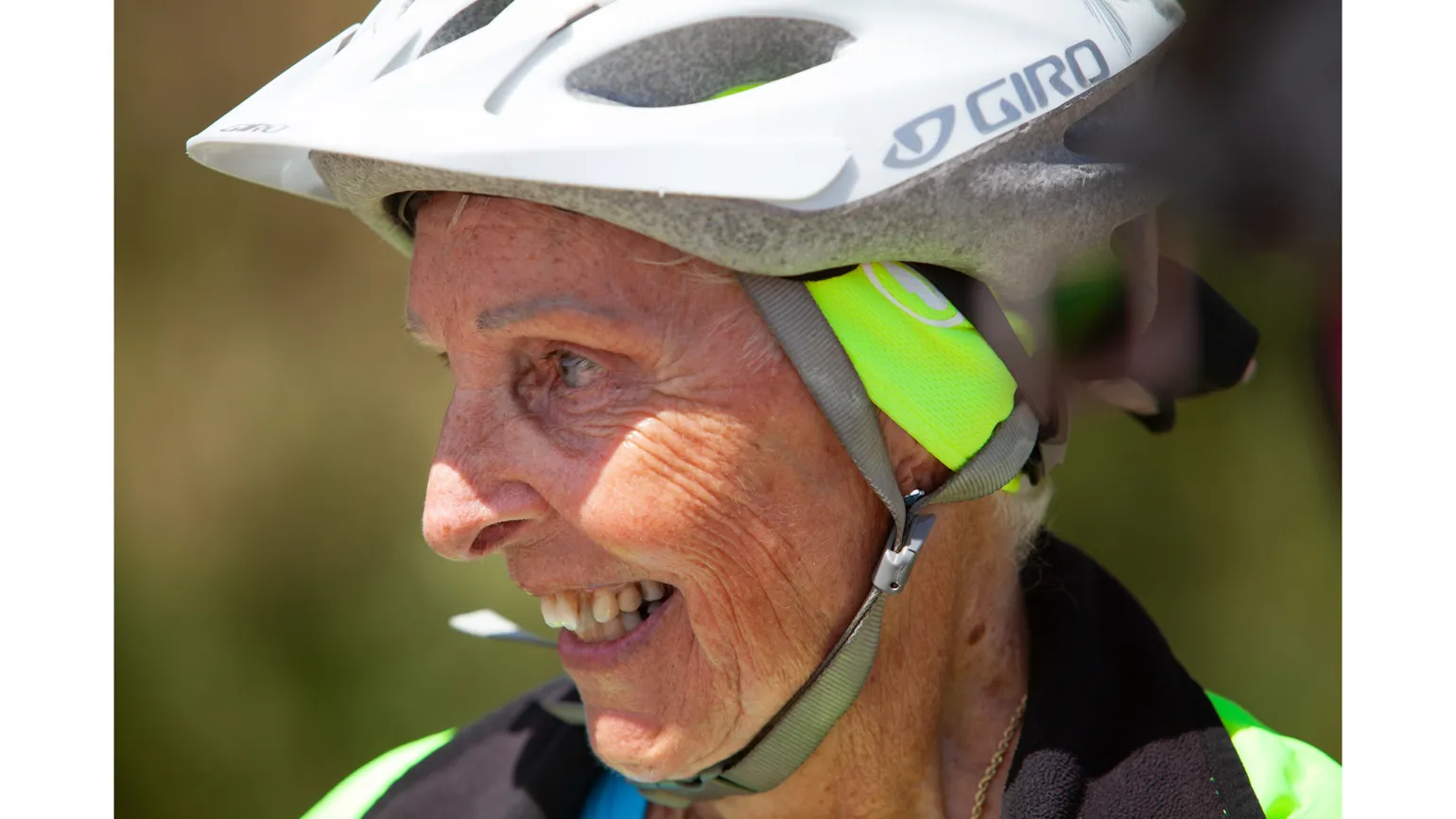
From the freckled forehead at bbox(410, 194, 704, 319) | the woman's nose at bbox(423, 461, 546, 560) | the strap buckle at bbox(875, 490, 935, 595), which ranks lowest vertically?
the strap buckle at bbox(875, 490, 935, 595)

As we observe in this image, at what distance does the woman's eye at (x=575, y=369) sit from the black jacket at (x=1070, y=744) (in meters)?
0.72

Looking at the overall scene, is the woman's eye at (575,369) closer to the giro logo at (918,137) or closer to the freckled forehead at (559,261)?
the freckled forehead at (559,261)

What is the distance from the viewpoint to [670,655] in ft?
5.81

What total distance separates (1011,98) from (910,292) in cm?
27

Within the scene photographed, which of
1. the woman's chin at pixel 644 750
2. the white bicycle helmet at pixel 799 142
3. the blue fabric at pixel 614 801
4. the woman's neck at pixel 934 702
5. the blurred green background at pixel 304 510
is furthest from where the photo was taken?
the blurred green background at pixel 304 510

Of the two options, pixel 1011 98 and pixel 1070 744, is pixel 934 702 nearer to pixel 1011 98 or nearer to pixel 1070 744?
pixel 1070 744

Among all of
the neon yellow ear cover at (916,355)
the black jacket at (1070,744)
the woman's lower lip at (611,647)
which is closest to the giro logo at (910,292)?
the neon yellow ear cover at (916,355)

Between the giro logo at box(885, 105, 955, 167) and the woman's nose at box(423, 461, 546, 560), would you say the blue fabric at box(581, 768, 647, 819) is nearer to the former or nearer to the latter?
the woman's nose at box(423, 461, 546, 560)

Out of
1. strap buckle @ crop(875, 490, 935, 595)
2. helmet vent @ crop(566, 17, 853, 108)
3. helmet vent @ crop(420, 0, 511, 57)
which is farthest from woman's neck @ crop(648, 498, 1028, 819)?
helmet vent @ crop(420, 0, 511, 57)

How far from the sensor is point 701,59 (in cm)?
171

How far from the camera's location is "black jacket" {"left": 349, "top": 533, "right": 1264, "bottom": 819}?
1.81 m

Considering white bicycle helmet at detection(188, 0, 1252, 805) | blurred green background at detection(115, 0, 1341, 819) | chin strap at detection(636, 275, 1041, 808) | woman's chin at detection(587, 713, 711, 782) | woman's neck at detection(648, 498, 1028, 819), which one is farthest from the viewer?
blurred green background at detection(115, 0, 1341, 819)

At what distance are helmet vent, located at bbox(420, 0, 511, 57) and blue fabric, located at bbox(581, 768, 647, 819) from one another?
1.15m

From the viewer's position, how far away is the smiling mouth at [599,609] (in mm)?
1810
